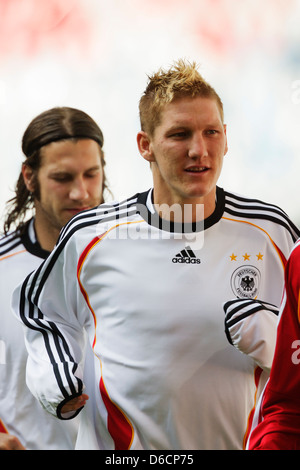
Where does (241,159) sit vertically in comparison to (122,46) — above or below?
below

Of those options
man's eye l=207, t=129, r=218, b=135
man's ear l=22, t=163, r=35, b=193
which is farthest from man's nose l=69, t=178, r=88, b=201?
man's eye l=207, t=129, r=218, b=135

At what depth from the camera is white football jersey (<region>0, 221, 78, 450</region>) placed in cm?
179

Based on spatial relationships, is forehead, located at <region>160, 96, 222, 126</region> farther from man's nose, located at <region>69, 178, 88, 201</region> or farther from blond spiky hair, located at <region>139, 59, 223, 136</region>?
man's nose, located at <region>69, 178, 88, 201</region>

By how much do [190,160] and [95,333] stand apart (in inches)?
18.3

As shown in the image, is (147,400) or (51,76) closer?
(147,400)

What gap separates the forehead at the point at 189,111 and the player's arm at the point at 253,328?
0.42 m

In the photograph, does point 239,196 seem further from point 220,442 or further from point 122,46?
point 220,442

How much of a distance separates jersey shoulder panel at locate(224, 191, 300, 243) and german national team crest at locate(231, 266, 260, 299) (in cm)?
12

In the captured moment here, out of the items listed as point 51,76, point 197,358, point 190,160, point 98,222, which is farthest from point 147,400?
point 51,76

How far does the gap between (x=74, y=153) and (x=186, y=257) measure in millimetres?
392

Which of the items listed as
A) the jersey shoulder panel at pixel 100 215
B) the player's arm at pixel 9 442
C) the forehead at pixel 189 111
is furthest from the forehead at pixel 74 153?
the player's arm at pixel 9 442

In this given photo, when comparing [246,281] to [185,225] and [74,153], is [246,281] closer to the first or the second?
[185,225]

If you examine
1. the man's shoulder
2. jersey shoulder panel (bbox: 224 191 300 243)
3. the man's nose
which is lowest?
the man's shoulder

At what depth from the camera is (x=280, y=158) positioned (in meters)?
1.69
